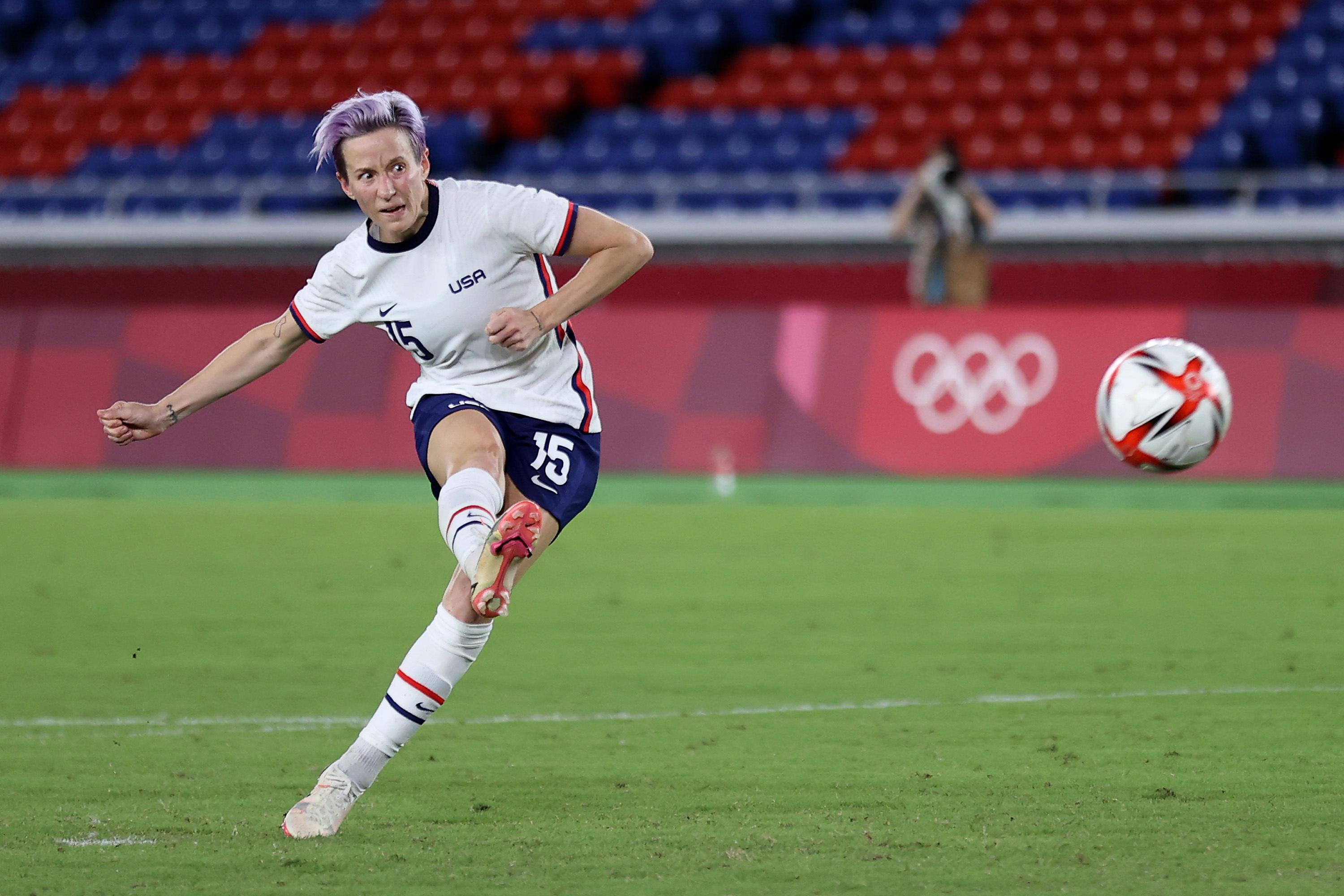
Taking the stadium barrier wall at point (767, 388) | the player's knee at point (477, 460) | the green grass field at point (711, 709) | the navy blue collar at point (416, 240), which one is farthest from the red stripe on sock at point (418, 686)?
the stadium barrier wall at point (767, 388)

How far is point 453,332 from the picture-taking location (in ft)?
18.9

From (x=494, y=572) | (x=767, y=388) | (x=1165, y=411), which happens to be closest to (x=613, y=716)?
(x=494, y=572)

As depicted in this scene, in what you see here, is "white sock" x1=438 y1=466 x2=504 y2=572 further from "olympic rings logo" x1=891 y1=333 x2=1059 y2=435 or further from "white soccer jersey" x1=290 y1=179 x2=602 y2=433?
"olympic rings logo" x1=891 y1=333 x2=1059 y2=435

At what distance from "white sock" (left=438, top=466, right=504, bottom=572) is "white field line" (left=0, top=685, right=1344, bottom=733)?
5.45 ft

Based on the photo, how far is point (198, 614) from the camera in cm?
976

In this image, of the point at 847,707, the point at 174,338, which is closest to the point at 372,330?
the point at 174,338

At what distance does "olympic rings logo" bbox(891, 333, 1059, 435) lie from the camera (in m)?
15.7

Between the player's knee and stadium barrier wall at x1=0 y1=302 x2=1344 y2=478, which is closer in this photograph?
the player's knee

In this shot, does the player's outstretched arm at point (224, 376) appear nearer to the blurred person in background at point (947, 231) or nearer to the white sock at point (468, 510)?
the white sock at point (468, 510)

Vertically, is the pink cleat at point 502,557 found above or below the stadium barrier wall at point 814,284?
above

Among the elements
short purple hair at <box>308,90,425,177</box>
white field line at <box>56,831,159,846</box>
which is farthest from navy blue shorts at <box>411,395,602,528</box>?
A: white field line at <box>56,831,159,846</box>

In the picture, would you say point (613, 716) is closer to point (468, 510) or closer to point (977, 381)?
point (468, 510)

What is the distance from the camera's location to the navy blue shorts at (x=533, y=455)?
18.9 ft

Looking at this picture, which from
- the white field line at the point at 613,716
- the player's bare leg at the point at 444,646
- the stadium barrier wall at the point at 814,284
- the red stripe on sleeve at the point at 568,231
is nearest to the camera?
the player's bare leg at the point at 444,646
